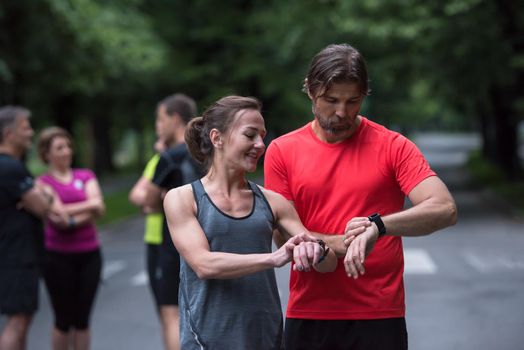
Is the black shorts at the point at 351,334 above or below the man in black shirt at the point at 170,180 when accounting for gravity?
below

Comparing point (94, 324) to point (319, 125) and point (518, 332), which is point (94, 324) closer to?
point (518, 332)

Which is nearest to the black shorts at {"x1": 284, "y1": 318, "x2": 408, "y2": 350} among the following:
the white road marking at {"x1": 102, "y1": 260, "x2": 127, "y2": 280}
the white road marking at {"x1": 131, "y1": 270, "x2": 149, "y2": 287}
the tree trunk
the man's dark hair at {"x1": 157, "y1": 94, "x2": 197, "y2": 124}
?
the man's dark hair at {"x1": 157, "y1": 94, "x2": 197, "y2": 124}

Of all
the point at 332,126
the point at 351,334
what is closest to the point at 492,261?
the point at 351,334

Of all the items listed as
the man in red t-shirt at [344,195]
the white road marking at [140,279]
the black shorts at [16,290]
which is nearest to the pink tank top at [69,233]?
the black shorts at [16,290]

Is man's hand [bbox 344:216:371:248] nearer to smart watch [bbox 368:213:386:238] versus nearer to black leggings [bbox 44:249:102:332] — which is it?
smart watch [bbox 368:213:386:238]

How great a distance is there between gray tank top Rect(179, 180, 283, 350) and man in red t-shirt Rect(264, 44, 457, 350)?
0.26 m

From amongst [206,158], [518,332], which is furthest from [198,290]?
[518,332]

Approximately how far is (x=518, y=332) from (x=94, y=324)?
13.4 ft

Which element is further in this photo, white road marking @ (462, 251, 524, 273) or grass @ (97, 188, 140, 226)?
grass @ (97, 188, 140, 226)

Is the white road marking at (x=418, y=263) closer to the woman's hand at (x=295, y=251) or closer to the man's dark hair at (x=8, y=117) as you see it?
the man's dark hair at (x=8, y=117)

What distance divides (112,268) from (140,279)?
1.67 meters

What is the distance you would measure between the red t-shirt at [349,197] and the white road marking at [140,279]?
32.4ft

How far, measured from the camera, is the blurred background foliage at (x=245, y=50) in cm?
2192

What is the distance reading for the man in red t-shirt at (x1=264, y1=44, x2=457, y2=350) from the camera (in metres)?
3.99
